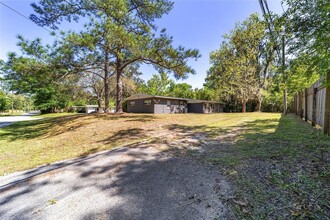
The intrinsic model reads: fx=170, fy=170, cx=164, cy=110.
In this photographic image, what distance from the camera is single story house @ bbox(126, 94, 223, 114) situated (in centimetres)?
2198

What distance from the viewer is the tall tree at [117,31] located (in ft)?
28.6

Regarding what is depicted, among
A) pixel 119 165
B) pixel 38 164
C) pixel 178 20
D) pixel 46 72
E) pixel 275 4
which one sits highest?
pixel 178 20

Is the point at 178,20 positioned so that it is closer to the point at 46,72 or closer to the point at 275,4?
the point at 275,4

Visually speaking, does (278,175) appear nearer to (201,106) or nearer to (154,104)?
(154,104)

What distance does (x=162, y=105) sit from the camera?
2284cm

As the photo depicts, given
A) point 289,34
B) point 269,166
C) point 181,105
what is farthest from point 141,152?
point 181,105

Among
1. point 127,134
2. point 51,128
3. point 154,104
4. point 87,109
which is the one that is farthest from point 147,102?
point 87,109

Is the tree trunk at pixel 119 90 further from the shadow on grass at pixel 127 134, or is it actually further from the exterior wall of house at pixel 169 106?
the exterior wall of house at pixel 169 106

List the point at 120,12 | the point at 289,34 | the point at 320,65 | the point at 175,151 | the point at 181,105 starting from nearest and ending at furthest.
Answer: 1. the point at 320,65
2. the point at 175,151
3. the point at 289,34
4. the point at 120,12
5. the point at 181,105

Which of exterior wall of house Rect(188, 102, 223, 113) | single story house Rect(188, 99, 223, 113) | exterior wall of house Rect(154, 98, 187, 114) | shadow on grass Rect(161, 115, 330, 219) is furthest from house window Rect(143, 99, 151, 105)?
shadow on grass Rect(161, 115, 330, 219)

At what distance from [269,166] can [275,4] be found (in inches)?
326

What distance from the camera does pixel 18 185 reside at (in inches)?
128

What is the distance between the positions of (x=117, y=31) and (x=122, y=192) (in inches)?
316

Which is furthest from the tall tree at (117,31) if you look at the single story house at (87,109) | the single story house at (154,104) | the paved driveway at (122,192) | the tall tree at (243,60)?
the single story house at (87,109)
